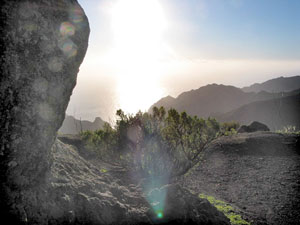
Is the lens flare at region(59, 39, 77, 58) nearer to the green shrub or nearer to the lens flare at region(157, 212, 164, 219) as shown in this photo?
the lens flare at region(157, 212, 164, 219)

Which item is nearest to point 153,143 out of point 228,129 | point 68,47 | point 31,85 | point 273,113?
point 68,47

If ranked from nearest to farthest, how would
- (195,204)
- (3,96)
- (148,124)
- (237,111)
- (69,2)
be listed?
(3,96)
(69,2)
(195,204)
(148,124)
(237,111)

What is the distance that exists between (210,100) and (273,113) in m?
72.3

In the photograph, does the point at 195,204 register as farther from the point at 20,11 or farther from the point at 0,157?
the point at 20,11

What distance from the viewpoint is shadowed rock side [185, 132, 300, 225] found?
746 centimetres

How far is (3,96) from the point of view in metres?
3.01

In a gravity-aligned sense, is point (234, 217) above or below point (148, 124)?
below

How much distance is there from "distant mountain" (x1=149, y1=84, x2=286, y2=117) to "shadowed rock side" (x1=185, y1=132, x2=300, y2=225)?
126848mm

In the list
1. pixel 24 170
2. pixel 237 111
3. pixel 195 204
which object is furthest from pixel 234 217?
pixel 237 111

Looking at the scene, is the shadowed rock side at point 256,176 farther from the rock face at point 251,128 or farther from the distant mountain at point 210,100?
the distant mountain at point 210,100

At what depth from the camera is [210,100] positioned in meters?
152

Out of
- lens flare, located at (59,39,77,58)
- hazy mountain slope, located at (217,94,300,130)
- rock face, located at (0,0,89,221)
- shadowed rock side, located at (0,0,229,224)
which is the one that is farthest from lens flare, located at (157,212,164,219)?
hazy mountain slope, located at (217,94,300,130)

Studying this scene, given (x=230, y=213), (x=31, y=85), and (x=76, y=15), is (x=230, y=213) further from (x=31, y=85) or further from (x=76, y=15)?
(x=76, y=15)

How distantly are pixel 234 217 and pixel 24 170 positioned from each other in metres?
6.15
